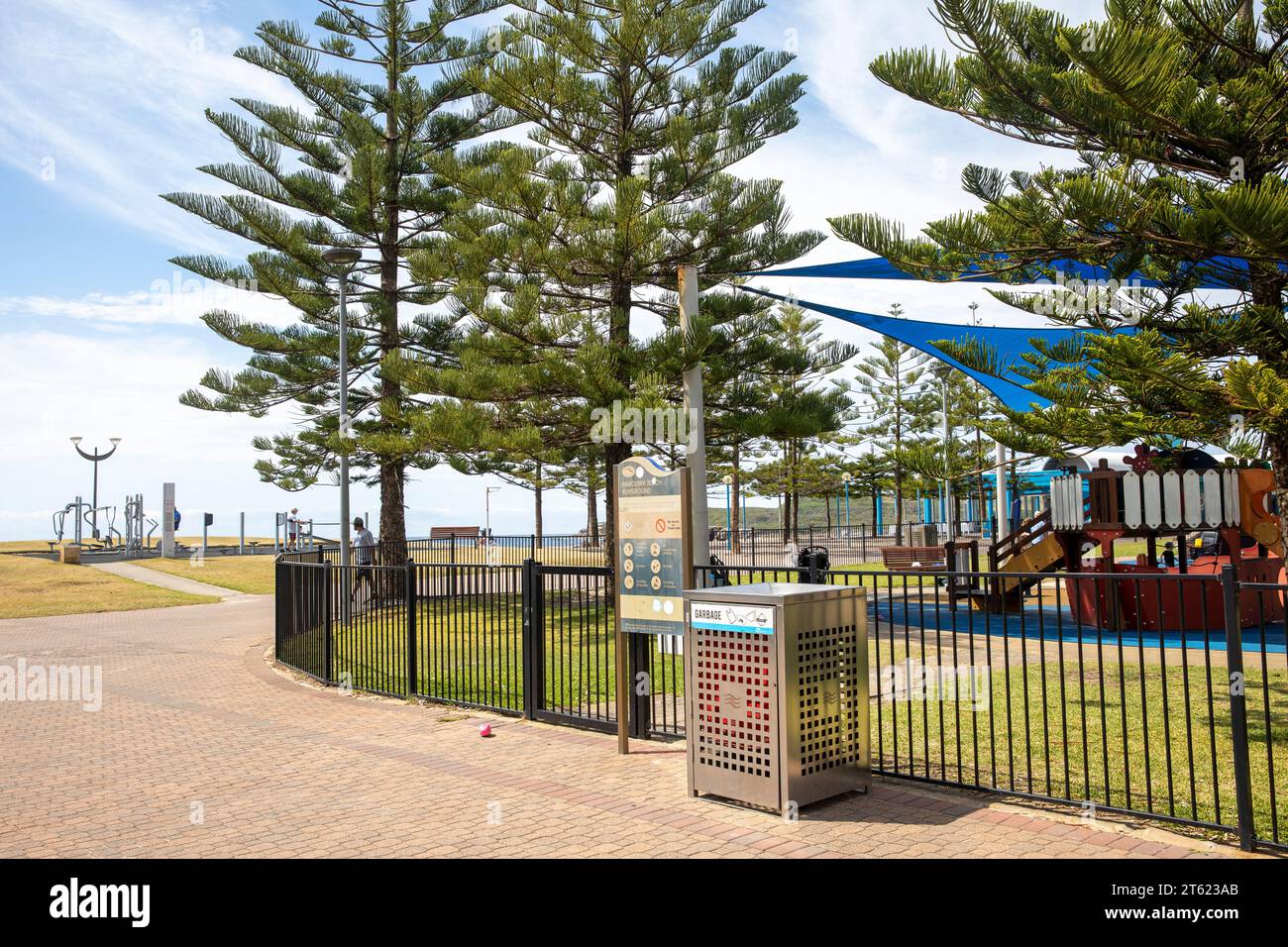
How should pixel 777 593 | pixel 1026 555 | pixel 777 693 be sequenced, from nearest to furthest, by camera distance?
pixel 777 693
pixel 777 593
pixel 1026 555

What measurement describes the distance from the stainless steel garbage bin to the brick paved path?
0.19 meters

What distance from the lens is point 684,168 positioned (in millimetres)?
18078

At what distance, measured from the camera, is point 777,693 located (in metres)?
5.57

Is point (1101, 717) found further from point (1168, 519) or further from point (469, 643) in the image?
point (1168, 519)

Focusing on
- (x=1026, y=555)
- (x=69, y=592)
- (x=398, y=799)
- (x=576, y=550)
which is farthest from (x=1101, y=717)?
(x=576, y=550)

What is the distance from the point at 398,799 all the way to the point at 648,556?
2.43 m

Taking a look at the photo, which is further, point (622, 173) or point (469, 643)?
point (622, 173)

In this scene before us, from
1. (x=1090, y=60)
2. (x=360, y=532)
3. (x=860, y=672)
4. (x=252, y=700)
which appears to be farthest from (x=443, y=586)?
(x=360, y=532)

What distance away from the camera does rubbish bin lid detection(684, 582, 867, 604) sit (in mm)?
5621

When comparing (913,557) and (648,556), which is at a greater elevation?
(648,556)

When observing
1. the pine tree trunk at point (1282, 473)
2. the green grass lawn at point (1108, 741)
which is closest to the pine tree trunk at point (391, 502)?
the green grass lawn at point (1108, 741)

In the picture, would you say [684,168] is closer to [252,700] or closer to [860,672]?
[252,700]

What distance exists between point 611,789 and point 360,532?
19.2 meters

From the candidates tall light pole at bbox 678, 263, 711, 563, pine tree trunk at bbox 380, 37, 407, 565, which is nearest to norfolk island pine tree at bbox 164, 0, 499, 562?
pine tree trunk at bbox 380, 37, 407, 565
